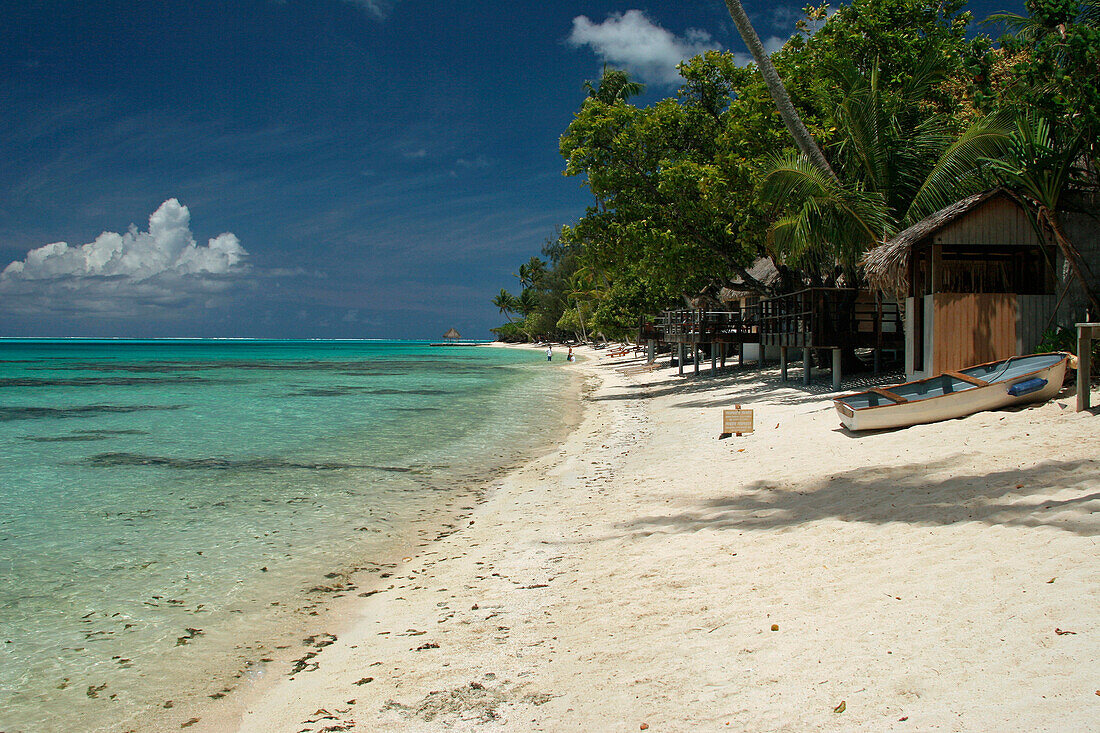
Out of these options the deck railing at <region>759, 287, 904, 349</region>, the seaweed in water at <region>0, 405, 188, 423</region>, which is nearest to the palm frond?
the deck railing at <region>759, 287, 904, 349</region>

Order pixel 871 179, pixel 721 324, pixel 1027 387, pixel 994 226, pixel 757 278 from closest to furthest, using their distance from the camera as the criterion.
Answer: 1. pixel 1027 387
2. pixel 994 226
3. pixel 871 179
4. pixel 721 324
5. pixel 757 278

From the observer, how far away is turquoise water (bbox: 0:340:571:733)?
5.03 metres

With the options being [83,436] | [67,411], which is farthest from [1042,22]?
[67,411]

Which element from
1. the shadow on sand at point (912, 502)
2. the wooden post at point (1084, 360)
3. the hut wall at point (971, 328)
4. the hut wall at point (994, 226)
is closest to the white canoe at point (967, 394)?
the wooden post at point (1084, 360)

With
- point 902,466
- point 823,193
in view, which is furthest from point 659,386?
point 902,466

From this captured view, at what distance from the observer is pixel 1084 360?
336 inches

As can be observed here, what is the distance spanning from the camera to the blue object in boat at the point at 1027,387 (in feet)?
30.9

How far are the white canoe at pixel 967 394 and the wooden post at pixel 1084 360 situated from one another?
761mm

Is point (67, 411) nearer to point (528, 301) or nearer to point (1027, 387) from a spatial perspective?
point (1027, 387)

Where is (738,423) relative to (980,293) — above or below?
below

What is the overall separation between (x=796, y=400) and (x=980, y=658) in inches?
509

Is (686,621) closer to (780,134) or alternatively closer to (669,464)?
(669,464)

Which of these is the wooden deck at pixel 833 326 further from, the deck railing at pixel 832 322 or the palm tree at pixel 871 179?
the palm tree at pixel 871 179

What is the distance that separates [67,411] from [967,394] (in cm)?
2823
